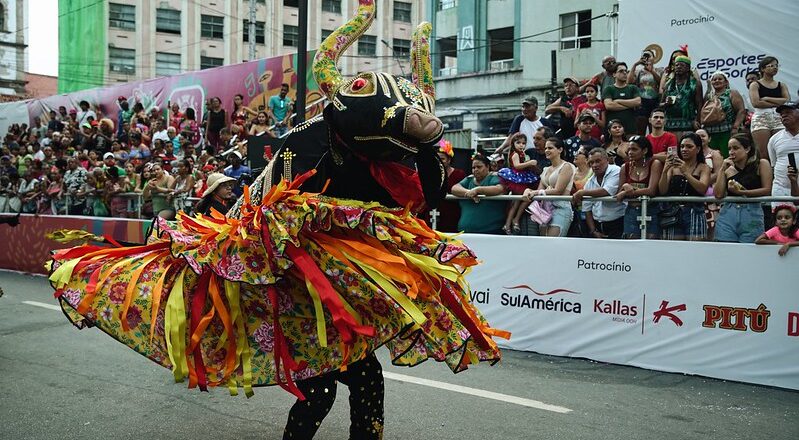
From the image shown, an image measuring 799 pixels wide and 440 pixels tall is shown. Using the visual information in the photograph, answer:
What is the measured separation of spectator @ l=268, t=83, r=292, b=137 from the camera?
14156mm

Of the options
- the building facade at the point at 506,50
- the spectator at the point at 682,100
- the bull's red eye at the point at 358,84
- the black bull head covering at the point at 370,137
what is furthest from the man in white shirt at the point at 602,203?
the building facade at the point at 506,50

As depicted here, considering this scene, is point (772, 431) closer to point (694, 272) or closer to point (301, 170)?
point (694, 272)

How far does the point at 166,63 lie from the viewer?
170ft

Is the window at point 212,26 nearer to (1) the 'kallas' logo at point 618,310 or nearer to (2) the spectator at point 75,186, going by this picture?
(2) the spectator at point 75,186

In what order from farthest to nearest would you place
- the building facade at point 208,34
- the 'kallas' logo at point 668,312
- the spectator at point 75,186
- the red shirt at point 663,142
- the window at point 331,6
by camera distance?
the window at point 331,6
the building facade at point 208,34
the spectator at point 75,186
the red shirt at point 663,142
the 'kallas' logo at point 668,312

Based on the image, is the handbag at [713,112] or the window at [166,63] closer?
the handbag at [713,112]

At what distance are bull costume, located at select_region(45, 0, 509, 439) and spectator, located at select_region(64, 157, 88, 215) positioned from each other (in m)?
12.0

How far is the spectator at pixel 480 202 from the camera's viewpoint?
8742 millimetres

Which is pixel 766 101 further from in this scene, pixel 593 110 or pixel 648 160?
pixel 593 110

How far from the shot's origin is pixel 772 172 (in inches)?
293

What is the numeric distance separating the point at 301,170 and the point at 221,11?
5272 cm

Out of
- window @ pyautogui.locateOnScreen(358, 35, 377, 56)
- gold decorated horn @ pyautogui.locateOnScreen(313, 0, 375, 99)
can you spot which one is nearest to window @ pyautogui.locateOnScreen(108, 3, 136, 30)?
window @ pyautogui.locateOnScreen(358, 35, 377, 56)

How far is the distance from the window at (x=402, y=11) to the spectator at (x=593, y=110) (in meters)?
44.0

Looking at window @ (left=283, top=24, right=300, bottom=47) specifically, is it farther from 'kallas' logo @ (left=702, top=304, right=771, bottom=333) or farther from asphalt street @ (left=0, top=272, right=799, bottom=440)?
'kallas' logo @ (left=702, top=304, right=771, bottom=333)
